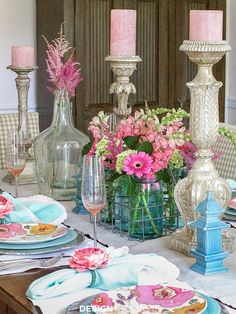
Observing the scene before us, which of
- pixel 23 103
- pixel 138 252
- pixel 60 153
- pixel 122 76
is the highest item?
pixel 122 76

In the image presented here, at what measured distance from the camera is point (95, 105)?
4.24 meters

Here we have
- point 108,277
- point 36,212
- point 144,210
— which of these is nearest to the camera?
point 108,277

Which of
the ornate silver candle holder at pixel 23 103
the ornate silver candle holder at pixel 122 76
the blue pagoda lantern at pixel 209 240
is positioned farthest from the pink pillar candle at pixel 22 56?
the blue pagoda lantern at pixel 209 240

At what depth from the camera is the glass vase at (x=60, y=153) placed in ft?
7.39

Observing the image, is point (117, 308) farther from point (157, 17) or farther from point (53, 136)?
point (157, 17)

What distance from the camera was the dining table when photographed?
56.9 inches

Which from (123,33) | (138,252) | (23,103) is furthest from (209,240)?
(23,103)

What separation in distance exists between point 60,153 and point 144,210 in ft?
1.65

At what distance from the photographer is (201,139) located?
1.67 meters

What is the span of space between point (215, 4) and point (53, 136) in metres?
2.72

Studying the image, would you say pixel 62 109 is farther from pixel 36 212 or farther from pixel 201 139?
pixel 201 139

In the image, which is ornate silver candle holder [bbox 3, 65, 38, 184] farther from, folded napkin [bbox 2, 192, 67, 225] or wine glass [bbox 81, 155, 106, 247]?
wine glass [bbox 81, 155, 106, 247]

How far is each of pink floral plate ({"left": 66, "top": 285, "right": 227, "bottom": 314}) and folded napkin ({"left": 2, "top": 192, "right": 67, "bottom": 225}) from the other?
62cm

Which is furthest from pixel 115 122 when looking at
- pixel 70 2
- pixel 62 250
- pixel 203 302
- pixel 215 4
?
pixel 215 4
